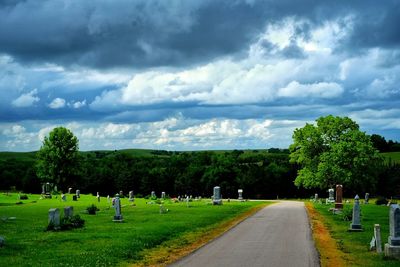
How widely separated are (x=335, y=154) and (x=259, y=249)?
5073cm

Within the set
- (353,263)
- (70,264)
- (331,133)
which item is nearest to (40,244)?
(70,264)

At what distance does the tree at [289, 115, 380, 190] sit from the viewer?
68.8m

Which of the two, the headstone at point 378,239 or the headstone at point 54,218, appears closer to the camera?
the headstone at point 378,239

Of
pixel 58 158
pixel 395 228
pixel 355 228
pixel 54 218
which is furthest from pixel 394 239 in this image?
pixel 58 158

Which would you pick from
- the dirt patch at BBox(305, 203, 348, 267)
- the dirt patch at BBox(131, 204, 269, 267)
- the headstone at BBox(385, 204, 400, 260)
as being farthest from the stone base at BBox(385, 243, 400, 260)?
the dirt patch at BBox(131, 204, 269, 267)

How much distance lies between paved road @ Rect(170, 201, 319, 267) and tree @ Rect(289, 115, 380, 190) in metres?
41.1

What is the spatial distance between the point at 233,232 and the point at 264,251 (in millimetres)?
7674

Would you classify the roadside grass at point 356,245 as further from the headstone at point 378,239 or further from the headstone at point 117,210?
the headstone at point 117,210

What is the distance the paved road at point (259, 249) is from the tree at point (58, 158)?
7269cm

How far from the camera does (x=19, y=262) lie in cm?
1775

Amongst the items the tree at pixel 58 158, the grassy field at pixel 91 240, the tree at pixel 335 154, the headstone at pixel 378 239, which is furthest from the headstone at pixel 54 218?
the tree at pixel 58 158

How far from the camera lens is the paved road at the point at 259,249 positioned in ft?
56.8

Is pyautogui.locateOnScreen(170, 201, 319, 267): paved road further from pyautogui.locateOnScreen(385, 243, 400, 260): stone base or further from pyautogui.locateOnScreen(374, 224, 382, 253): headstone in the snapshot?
pyautogui.locateOnScreen(385, 243, 400, 260): stone base

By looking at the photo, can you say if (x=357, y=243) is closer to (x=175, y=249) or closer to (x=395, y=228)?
(x=395, y=228)
